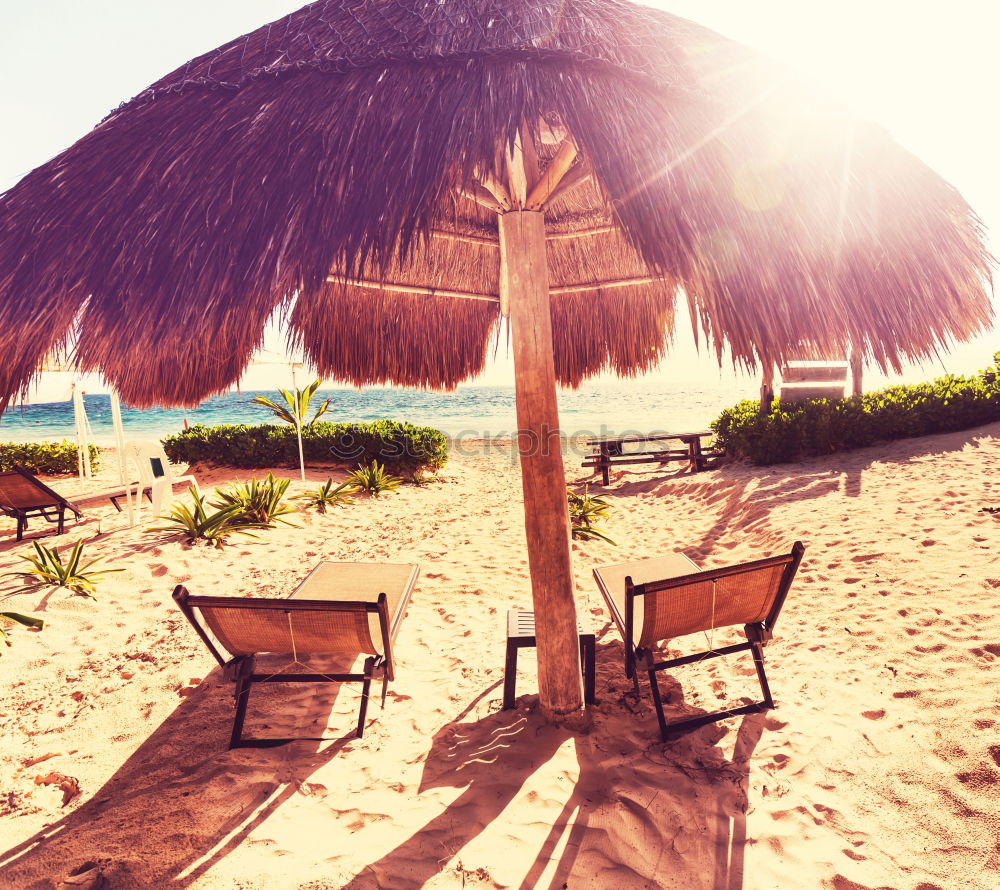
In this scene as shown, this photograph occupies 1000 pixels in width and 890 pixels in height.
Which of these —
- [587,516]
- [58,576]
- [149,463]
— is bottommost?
[587,516]

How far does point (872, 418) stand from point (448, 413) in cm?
3745

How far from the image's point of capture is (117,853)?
6.32 ft

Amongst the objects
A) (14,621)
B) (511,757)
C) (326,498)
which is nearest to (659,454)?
(326,498)

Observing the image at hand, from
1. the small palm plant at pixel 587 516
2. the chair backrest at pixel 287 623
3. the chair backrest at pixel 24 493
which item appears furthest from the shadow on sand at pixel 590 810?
the chair backrest at pixel 24 493

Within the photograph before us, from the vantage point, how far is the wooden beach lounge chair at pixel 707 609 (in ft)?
8.05

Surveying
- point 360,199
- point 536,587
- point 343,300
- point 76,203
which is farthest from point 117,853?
point 343,300

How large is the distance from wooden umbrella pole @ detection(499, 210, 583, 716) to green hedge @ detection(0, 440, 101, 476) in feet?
46.0

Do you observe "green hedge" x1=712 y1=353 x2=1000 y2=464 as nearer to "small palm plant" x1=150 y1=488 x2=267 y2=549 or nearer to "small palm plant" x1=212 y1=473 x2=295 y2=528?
"small palm plant" x1=212 y1=473 x2=295 y2=528

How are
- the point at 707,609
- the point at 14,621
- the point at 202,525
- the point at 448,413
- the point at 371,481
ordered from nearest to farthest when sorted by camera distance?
the point at 707,609 → the point at 14,621 → the point at 202,525 → the point at 371,481 → the point at 448,413

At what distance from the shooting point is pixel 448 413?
43906mm

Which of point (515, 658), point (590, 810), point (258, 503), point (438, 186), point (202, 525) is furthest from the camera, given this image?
point (258, 503)

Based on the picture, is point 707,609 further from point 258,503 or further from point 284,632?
point 258,503

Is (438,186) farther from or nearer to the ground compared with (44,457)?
farther from the ground

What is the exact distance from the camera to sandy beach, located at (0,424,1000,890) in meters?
1.90
